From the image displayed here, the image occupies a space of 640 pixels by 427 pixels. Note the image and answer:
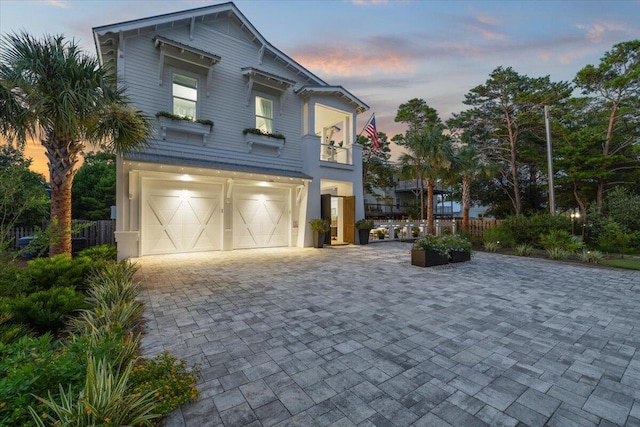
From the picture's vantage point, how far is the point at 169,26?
9.69 meters

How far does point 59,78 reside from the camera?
17.2ft

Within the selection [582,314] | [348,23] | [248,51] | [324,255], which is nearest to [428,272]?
[582,314]

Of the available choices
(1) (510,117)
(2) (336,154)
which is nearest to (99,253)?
(2) (336,154)

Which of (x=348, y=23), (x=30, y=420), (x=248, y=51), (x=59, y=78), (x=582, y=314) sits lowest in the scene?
(x=582, y=314)

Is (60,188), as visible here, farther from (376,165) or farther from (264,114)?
(376,165)

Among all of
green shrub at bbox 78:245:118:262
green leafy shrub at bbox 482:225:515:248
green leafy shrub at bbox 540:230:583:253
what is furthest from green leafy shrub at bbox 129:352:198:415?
green leafy shrub at bbox 482:225:515:248

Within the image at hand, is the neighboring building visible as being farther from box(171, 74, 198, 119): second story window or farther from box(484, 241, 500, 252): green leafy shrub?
box(484, 241, 500, 252): green leafy shrub

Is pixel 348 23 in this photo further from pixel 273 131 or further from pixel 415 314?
pixel 415 314

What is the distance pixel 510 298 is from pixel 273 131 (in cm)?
1023

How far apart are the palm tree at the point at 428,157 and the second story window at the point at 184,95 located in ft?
35.5

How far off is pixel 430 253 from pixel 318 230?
5.27 meters

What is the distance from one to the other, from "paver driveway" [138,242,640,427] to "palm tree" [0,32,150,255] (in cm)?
299

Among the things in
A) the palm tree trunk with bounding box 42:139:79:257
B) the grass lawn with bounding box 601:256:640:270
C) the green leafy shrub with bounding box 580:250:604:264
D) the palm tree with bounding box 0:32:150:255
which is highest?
the palm tree with bounding box 0:32:150:255

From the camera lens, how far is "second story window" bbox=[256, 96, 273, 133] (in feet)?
37.8
